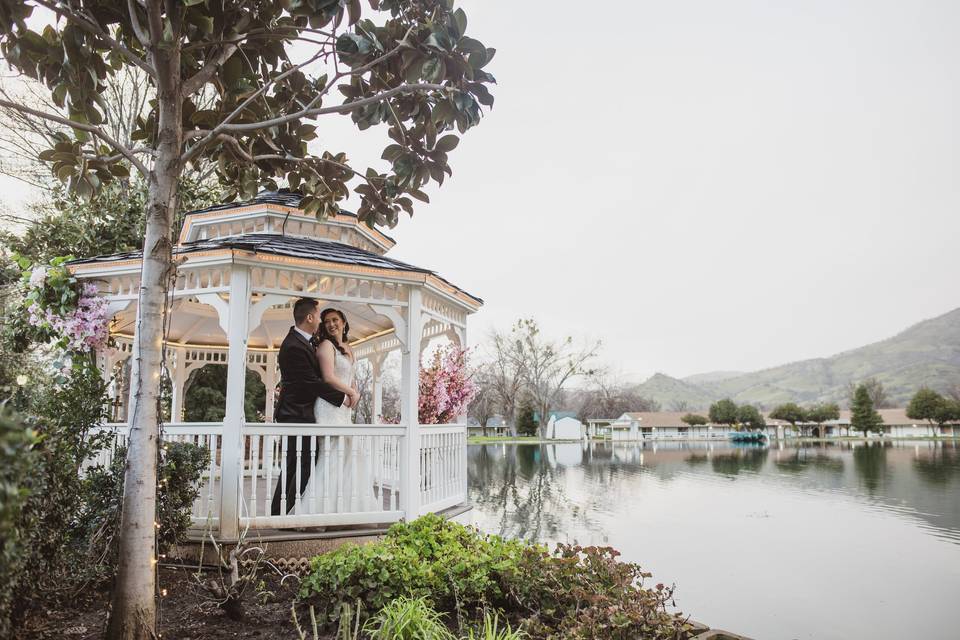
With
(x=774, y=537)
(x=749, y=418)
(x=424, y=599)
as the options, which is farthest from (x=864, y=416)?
(x=424, y=599)

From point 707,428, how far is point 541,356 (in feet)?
105

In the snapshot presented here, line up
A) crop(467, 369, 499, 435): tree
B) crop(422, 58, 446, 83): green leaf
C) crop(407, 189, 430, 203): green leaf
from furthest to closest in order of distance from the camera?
crop(467, 369, 499, 435): tree, crop(407, 189, 430, 203): green leaf, crop(422, 58, 446, 83): green leaf

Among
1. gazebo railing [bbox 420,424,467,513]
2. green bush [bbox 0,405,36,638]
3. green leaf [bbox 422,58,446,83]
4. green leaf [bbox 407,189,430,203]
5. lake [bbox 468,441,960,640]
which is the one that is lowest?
lake [bbox 468,441,960,640]

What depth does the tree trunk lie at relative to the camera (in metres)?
3.14

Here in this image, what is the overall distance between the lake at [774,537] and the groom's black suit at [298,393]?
451cm

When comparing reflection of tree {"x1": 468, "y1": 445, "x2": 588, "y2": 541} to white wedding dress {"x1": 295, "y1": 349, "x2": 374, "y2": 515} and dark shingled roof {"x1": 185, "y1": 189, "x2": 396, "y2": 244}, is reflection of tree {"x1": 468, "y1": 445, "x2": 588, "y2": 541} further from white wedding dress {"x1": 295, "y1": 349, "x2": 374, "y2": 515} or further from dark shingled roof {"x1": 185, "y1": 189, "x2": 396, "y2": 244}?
dark shingled roof {"x1": 185, "y1": 189, "x2": 396, "y2": 244}

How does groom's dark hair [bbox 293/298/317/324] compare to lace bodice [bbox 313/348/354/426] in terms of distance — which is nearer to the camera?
lace bodice [bbox 313/348/354/426]

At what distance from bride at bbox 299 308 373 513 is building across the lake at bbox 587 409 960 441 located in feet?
192

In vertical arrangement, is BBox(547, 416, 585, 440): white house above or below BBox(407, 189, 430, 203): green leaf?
below

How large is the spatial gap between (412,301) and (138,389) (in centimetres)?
346

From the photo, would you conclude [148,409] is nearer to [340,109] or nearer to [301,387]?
[340,109]

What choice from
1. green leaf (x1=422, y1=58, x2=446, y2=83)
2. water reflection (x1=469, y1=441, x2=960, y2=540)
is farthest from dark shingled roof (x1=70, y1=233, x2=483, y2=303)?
water reflection (x1=469, y1=441, x2=960, y2=540)

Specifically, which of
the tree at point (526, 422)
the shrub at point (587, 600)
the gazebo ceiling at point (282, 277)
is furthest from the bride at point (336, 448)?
the tree at point (526, 422)

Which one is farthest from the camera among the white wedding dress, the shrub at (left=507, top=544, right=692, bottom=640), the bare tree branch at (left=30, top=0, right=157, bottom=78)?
the white wedding dress
